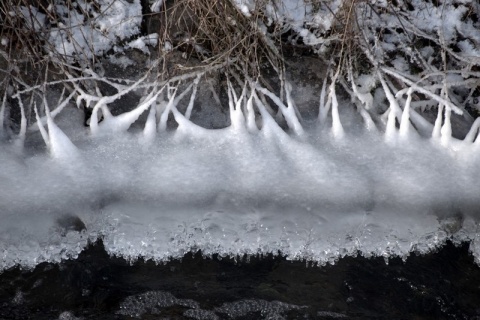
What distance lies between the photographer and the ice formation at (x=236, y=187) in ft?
10.7

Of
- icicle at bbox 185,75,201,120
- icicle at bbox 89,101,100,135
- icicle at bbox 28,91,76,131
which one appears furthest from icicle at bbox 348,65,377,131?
icicle at bbox 28,91,76,131

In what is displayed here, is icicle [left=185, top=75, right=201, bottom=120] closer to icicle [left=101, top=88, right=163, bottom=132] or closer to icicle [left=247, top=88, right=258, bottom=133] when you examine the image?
icicle [left=101, top=88, right=163, bottom=132]

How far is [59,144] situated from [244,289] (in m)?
1.27

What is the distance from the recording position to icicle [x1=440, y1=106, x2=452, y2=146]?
344 centimetres

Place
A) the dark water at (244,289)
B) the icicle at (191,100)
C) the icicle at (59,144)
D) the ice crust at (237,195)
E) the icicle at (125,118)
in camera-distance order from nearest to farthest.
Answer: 1. the dark water at (244,289)
2. the ice crust at (237,195)
3. the icicle at (59,144)
4. the icicle at (125,118)
5. the icicle at (191,100)

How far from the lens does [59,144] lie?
338 cm

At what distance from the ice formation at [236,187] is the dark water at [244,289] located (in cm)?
8

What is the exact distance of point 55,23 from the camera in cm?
364

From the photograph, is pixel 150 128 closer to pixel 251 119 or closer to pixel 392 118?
pixel 251 119

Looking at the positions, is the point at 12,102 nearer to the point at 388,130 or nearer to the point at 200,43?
the point at 200,43

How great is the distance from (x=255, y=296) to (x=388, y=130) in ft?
3.95

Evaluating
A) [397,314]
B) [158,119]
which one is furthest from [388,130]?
[158,119]

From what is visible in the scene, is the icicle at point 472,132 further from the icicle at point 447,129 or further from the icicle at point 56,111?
the icicle at point 56,111

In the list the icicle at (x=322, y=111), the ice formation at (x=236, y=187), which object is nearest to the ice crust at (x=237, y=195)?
the ice formation at (x=236, y=187)
